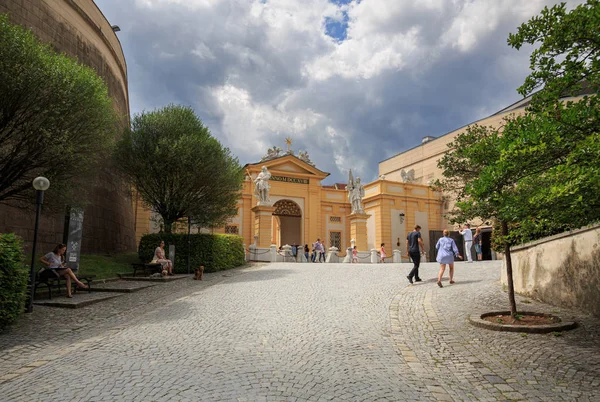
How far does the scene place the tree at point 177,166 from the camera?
1766cm

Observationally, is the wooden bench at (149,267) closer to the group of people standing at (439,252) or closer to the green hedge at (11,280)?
the green hedge at (11,280)

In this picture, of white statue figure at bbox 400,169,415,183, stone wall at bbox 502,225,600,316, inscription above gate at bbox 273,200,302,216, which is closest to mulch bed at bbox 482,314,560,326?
stone wall at bbox 502,225,600,316

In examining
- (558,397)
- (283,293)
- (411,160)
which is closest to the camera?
(558,397)

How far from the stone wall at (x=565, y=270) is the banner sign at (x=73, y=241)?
11.7 meters

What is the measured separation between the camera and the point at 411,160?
45.5 metres

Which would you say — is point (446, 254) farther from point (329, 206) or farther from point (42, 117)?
point (329, 206)

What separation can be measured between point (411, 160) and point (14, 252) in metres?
42.0

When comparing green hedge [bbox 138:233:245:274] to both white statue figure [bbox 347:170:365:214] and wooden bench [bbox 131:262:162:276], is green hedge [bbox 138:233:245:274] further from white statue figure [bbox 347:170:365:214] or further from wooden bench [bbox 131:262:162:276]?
white statue figure [bbox 347:170:365:214]

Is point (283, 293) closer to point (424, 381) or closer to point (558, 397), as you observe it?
point (424, 381)

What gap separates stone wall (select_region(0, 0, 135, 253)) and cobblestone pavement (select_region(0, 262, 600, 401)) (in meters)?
7.12

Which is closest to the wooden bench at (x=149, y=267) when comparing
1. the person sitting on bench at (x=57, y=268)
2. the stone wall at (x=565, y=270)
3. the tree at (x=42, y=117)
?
the tree at (x=42, y=117)

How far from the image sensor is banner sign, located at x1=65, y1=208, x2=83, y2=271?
39.6ft

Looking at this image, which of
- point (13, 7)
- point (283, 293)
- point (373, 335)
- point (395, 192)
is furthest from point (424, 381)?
point (395, 192)

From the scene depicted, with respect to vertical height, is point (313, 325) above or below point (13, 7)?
below
